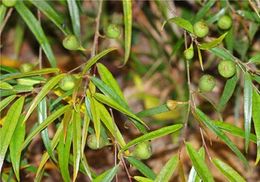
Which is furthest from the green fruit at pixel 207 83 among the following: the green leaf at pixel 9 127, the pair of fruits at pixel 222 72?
the green leaf at pixel 9 127

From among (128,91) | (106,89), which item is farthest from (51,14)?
(128,91)

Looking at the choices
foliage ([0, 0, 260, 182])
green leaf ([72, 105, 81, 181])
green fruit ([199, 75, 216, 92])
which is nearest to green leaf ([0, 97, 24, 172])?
foliage ([0, 0, 260, 182])

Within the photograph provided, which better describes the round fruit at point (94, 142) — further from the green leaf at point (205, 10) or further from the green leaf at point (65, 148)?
the green leaf at point (205, 10)

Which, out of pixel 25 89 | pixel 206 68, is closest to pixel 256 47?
pixel 206 68

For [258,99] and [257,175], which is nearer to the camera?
[258,99]

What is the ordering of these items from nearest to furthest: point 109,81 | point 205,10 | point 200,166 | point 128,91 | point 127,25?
point 200,166 < point 109,81 < point 127,25 < point 205,10 < point 128,91

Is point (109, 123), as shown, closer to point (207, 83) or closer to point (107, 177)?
point (107, 177)

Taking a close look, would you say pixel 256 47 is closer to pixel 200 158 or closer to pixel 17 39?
pixel 17 39
